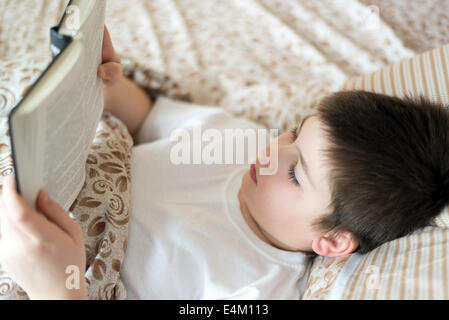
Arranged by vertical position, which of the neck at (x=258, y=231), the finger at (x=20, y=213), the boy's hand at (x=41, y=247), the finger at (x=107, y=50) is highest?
the finger at (x=107, y=50)

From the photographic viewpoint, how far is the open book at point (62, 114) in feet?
1.53

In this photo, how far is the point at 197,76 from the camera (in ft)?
4.02

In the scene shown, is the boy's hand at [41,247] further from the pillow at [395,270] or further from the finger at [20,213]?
the pillow at [395,270]

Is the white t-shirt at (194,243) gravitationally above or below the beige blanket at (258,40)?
below

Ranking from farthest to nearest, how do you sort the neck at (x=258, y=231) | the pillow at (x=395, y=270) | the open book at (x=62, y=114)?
the neck at (x=258, y=231) → the pillow at (x=395, y=270) → the open book at (x=62, y=114)

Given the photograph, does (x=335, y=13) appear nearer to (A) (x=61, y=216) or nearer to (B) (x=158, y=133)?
(B) (x=158, y=133)

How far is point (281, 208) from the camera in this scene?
82 cm

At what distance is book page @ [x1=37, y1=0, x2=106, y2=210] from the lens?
51 centimetres

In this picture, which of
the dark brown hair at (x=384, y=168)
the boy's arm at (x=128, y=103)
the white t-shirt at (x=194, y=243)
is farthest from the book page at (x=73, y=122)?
the dark brown hair at (x=384, y=168)

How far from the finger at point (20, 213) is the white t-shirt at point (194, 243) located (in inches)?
11.5

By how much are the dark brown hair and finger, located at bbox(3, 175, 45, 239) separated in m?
0.47

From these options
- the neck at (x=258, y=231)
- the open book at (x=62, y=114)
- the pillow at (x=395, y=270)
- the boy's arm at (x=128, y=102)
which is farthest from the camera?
the boy's arm at (x=128, y=102)
